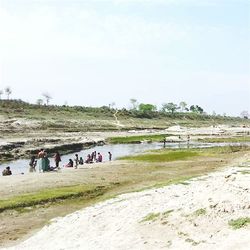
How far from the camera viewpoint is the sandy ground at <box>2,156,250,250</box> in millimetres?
17969

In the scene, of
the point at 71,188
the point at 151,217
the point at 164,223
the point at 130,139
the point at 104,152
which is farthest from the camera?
the point at 130,139

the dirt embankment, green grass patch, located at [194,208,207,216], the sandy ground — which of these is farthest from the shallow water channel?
green grass patch, located at [194,208,207,216]

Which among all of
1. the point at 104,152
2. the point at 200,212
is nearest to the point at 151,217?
the point at 200,212

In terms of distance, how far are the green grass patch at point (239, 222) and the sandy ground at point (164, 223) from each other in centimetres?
24

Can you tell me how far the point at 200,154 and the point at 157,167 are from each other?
16.9 meters

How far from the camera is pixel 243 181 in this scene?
23.0m

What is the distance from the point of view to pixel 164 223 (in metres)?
20.3

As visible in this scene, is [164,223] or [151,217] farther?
[151,217]

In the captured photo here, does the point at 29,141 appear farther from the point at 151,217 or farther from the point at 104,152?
the point at 151,217

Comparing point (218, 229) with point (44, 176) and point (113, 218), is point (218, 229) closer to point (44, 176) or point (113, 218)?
point (113, 218)

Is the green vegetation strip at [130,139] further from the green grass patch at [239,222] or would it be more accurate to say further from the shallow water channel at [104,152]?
the green grass patch at [239,222]

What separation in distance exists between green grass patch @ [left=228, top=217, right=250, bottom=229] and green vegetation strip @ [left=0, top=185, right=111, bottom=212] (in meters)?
13.9

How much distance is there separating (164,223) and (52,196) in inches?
467

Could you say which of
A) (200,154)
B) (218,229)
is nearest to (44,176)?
(218,229)
